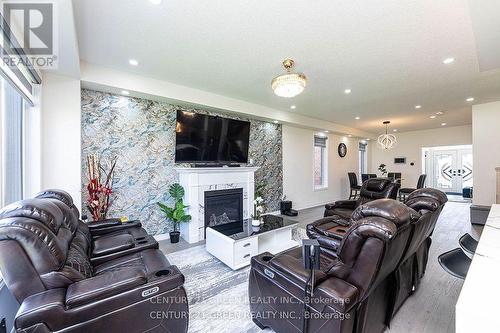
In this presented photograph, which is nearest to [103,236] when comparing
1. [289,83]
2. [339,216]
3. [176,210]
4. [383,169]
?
[176,210]

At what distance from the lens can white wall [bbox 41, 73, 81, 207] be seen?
9.23 feet

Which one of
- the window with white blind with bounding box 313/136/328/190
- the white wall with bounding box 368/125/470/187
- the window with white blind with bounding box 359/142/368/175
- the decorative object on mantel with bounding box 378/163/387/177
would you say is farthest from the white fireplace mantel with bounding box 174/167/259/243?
the white wall with bounding box 368/125/470/187

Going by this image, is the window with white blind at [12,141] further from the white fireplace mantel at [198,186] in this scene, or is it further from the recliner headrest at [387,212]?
the recliner headrest at [387,212]

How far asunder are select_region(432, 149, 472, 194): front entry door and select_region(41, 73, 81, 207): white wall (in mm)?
12792

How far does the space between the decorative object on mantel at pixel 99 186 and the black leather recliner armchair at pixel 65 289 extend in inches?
71.7

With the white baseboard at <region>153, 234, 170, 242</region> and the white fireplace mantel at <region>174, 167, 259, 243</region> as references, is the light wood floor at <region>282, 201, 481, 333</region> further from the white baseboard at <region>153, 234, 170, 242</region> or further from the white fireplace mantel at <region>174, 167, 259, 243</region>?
the white baseboard at <region>153, 234, 170, 242</region>

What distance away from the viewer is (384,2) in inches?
74.1

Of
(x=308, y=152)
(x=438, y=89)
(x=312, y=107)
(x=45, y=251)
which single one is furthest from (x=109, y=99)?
(x=438, y=89)

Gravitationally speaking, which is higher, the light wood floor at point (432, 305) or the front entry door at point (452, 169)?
the front entry door at point (452, 169)

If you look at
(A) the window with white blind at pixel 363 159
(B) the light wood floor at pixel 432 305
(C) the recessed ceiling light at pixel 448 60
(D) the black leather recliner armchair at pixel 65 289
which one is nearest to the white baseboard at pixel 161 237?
(D) the black leather recliner armchair at pixel 65 289

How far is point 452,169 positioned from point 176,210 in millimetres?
11692

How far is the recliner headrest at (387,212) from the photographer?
4.20ft

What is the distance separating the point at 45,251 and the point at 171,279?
0.72 meters

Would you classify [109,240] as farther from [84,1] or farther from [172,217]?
[84,1]
